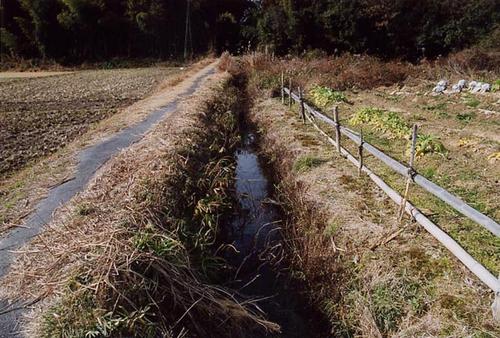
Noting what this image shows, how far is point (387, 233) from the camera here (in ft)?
14.7

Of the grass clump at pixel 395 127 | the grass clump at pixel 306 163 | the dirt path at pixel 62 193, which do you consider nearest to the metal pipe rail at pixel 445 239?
the grass clump at pixel 306 163

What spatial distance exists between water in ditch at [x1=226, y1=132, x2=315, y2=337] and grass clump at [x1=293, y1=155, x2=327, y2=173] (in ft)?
2.63

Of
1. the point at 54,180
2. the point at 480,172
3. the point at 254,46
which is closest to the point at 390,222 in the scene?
the point at 480,172

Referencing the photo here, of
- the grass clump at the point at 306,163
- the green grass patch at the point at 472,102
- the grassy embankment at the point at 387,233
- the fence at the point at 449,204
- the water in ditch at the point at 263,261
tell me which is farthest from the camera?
the green grass patch at the point at 472,102

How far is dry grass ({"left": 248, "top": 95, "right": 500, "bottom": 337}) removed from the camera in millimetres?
3336

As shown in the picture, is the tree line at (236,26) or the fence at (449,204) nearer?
the fence at (449,204)

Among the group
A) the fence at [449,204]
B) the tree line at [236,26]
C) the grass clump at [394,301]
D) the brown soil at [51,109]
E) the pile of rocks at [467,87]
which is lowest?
the brown soil at [51,109]

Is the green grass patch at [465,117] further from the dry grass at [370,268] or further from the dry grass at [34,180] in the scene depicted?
the dry grass at [34,180]

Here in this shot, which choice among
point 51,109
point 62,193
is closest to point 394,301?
point 62,193

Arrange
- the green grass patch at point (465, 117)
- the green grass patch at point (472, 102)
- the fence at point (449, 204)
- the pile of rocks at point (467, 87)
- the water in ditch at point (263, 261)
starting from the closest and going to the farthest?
the fence at point (449, 204) < the water in ditch at point (263, 261) < the green grass patch at point (465, 117) < the green grass patch at point (472, 102) < the pile of rocks at point (467, 87)

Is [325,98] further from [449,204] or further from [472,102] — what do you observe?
[449,204]

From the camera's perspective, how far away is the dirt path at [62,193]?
3.33 meters

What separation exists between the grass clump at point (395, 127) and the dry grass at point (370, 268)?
1.42 meters

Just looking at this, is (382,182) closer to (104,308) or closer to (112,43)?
(104,308)
